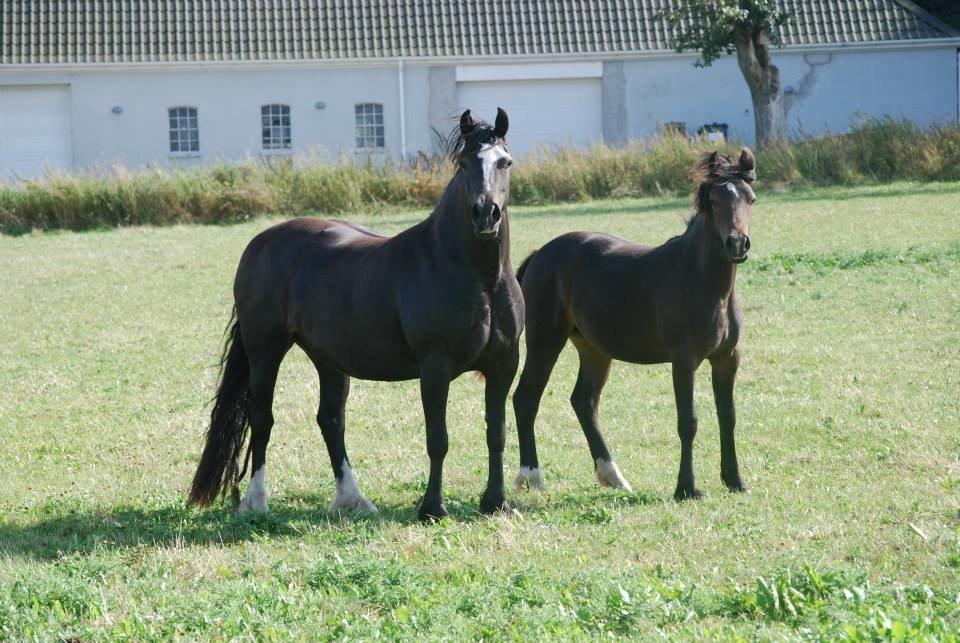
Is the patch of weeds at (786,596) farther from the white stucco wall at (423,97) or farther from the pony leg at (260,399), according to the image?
the white stucco wall at (423,97)

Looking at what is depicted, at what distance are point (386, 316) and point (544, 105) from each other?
99.3ft

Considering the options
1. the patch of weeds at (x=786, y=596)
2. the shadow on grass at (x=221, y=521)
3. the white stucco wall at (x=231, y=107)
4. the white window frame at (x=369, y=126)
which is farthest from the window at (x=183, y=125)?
the patch of weeds at (x=786, y=596)

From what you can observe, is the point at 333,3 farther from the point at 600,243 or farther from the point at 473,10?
the point at 600,243

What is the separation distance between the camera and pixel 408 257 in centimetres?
723

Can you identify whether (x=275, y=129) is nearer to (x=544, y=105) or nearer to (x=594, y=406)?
(x=544, y=105)

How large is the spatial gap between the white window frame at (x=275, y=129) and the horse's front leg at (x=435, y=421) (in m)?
30.9

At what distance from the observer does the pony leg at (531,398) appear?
802 centimetres

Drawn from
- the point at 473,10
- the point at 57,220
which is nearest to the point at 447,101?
the point at 473,10

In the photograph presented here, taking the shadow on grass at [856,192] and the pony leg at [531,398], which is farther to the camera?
the shadow on grass at [856,192]

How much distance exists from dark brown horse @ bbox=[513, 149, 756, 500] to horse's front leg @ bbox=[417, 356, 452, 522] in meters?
1.08

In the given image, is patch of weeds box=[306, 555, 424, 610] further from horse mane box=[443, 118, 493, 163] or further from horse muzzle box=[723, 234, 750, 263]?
horse muzzle box=[723, 234, 750, 263]

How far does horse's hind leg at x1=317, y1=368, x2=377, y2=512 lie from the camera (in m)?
7.63

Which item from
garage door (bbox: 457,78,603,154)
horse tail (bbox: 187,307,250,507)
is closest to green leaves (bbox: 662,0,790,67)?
garage door (bbox: 457,78,603,154)

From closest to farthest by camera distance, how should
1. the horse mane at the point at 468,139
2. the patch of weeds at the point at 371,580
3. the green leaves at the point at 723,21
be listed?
the patch of weeds at the point at 371,580, the horse mane at the point at 468,139, the green leaves at the point at 723,21
